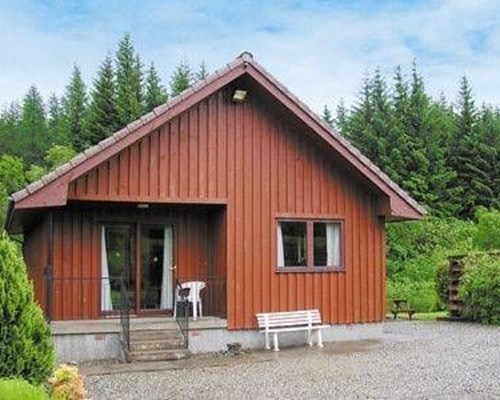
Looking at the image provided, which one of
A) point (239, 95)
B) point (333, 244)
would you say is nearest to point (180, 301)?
point (333, 244)

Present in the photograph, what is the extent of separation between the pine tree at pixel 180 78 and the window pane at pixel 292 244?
102ft

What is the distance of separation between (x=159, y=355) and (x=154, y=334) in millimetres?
722

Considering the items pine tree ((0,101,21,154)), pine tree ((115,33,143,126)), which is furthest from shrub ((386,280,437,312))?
pine tree ((0,101,21,154))

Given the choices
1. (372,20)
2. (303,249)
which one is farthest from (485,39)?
(303,249)

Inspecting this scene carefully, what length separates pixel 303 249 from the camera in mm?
15523

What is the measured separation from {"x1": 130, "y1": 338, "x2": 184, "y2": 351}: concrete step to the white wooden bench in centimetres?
194

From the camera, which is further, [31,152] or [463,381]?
[31,152]

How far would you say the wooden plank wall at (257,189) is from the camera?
14305 millimetres

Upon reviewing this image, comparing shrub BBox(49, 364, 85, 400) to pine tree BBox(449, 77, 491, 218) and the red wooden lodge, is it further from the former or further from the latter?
pine tree BBox(449, 77, 491, 218)

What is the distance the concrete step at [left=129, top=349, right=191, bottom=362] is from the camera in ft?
41.8

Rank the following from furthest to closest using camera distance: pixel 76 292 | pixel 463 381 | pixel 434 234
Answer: pixel 434 234
pixel 76 292
pixel 463 381

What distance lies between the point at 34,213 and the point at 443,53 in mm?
28307

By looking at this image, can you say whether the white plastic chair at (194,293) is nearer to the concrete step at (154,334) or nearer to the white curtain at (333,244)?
the concrete step at (154,334)

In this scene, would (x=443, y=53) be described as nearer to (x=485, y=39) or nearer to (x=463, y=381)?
(x=485, y=39)
